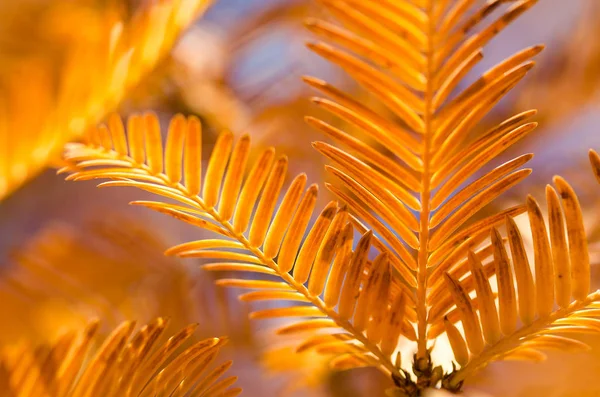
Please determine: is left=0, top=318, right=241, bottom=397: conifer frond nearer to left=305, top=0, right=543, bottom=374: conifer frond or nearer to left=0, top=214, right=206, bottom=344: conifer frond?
left=305, top=0, right=543, bottom=374: conifer frond

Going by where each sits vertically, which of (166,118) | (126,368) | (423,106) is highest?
(166,118)

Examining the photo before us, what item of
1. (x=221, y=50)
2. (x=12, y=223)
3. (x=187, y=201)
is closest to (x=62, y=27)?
(x=221, y=50)

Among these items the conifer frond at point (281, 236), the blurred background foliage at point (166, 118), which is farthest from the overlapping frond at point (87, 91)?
the conifer frond at point (281, 236)

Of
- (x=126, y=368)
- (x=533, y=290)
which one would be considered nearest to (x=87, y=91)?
(x=126, y=368)

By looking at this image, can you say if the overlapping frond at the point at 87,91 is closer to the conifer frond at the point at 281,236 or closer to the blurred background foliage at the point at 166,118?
the blurred background foliage at the point at 166,118

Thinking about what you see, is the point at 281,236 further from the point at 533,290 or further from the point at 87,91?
the point at 87,91

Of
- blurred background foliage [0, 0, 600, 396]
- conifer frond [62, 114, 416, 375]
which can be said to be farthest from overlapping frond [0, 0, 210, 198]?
conifer frond [62, 114, 416, 375]
